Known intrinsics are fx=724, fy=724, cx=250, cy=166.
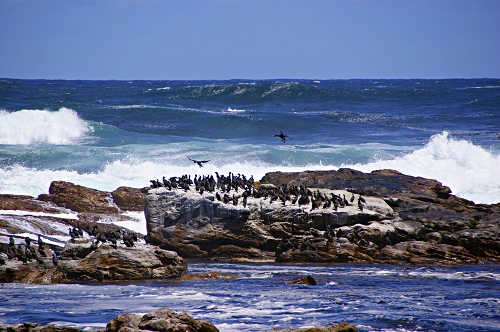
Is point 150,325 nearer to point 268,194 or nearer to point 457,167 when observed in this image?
point 268,194

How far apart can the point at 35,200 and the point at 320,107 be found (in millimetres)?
40621

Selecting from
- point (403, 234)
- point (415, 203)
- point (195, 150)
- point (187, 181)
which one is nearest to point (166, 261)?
point (187, 181)

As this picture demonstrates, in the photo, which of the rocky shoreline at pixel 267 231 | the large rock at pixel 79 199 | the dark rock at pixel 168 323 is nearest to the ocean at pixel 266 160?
the rocky shoreline at pixel 267 231

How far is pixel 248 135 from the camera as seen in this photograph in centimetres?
4741

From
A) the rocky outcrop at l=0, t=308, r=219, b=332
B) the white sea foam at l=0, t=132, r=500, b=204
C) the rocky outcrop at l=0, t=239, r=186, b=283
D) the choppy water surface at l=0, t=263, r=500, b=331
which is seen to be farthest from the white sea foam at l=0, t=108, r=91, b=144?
the rocky outcrop at l=0, t=308, r=219, b=332

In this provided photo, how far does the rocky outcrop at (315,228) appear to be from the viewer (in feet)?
62.9

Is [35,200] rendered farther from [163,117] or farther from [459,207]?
[163,117]

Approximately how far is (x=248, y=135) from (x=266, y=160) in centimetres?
1166

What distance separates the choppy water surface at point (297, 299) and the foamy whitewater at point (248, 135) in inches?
486

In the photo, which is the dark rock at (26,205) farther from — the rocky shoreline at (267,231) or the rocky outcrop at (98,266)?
the rocky outcrop at (98,266)

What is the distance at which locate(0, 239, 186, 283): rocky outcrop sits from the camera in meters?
16.5

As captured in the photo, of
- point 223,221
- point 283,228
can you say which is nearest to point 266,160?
point 223,221

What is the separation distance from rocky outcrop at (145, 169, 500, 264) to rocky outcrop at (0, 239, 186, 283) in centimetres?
296

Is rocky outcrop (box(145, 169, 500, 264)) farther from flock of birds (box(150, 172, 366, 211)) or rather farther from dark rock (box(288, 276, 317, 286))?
dark rock (box(288, 276, 317, 286))
